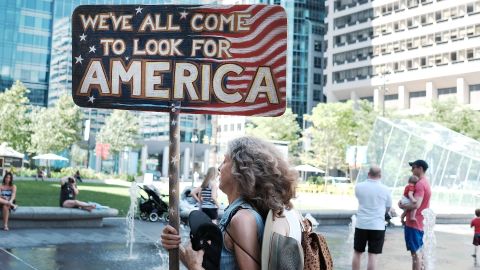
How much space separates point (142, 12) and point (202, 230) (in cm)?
169

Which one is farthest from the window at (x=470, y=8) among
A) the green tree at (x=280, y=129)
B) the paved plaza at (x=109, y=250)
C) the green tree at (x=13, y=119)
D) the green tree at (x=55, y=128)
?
the paved plaza at (x=109, y=250)

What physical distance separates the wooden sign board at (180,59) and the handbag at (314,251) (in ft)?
3.81

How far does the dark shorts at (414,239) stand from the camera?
8.01 meters

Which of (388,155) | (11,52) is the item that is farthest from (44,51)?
(388,155)

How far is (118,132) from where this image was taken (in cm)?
6912

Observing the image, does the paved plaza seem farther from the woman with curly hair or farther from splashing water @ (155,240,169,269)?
the woman with curly hair

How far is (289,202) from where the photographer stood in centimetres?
246

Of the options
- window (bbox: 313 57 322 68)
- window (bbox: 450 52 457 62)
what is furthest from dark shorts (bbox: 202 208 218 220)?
window (bbox: 313 57 322 68)

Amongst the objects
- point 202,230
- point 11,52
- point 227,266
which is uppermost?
point 11,52

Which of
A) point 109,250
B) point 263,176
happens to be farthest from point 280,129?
point 263,176

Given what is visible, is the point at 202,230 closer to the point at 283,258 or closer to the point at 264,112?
the point at 283,258

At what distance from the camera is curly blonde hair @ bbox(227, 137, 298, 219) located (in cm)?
240

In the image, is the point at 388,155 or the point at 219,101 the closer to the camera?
the point at 219,101

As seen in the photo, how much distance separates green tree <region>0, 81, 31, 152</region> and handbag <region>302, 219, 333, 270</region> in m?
57.0
